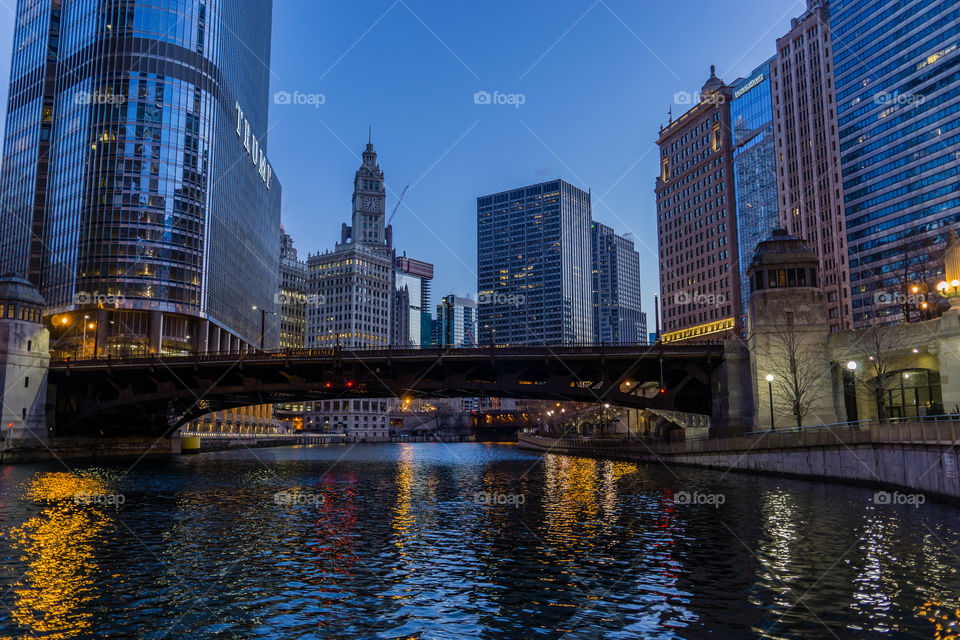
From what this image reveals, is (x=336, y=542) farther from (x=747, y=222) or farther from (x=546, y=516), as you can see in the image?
(x=747, y=222)

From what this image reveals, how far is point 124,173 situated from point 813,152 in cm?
16120

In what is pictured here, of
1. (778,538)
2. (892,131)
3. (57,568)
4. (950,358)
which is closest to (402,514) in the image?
(57,568)

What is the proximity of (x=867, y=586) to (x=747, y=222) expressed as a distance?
606 feet

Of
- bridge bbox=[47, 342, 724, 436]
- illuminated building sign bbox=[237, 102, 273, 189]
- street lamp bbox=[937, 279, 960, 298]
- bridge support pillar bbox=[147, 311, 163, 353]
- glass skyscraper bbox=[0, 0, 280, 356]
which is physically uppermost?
illuminated building sign bbox=[237, 102, 273, 189]

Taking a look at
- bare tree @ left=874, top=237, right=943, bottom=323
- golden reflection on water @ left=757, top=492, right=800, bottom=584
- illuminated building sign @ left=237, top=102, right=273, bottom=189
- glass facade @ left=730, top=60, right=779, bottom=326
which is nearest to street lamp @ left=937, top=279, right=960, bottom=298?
bare tree @ left=874, top=237, right=943, bottom=323

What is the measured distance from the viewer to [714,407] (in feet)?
244

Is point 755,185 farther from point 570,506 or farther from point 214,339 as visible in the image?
point 570,506

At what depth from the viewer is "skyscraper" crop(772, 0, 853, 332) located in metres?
174

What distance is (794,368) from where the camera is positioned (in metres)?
65.2

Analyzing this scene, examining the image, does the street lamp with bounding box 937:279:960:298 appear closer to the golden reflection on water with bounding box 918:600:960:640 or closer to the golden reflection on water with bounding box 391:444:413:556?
the golden reflection on water with bounding box 918:600:960:640

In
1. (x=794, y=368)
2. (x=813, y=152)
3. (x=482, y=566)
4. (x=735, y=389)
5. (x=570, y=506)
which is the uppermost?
(x=813, y=152)

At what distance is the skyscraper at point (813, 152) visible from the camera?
17438 cm

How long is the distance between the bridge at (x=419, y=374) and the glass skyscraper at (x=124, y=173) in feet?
123

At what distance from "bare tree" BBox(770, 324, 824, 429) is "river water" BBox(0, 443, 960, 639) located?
2343cm
